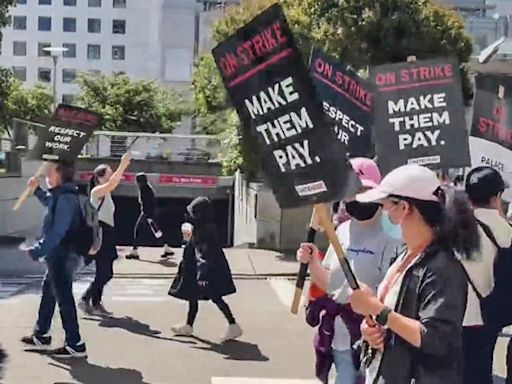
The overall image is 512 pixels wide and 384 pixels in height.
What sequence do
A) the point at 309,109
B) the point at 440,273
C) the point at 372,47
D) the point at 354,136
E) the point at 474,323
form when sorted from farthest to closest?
the point at 372,47, the point at 354,136, the point at 474,323, the point at 309,109, the point at 440,273

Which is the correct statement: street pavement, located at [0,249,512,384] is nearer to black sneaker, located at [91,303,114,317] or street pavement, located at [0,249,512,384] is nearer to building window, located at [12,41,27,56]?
black sneaker, located at [91,303,114,317]

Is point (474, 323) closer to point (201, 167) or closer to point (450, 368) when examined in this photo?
point (450, 368)

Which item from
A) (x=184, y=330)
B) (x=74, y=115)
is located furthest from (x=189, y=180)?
(x=74, y=115)

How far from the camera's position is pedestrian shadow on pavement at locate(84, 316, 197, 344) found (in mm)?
9500

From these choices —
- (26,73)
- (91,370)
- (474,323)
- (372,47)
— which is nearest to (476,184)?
(474,323)

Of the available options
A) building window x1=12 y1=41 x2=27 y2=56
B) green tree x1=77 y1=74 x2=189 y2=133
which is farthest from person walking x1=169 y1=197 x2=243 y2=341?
building window x1=12 y1=41 x2=27 y2=56

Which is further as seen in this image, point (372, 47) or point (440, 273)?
point (372, 47)

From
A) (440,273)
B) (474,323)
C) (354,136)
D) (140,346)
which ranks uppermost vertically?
(354,136)

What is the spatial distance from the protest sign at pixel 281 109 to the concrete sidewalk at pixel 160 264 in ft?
33.7

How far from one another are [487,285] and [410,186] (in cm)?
192

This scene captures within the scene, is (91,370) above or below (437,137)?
below

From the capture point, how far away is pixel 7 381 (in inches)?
291

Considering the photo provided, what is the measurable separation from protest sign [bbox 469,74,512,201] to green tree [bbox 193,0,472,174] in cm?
929

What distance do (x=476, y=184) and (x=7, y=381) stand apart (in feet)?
12.8
